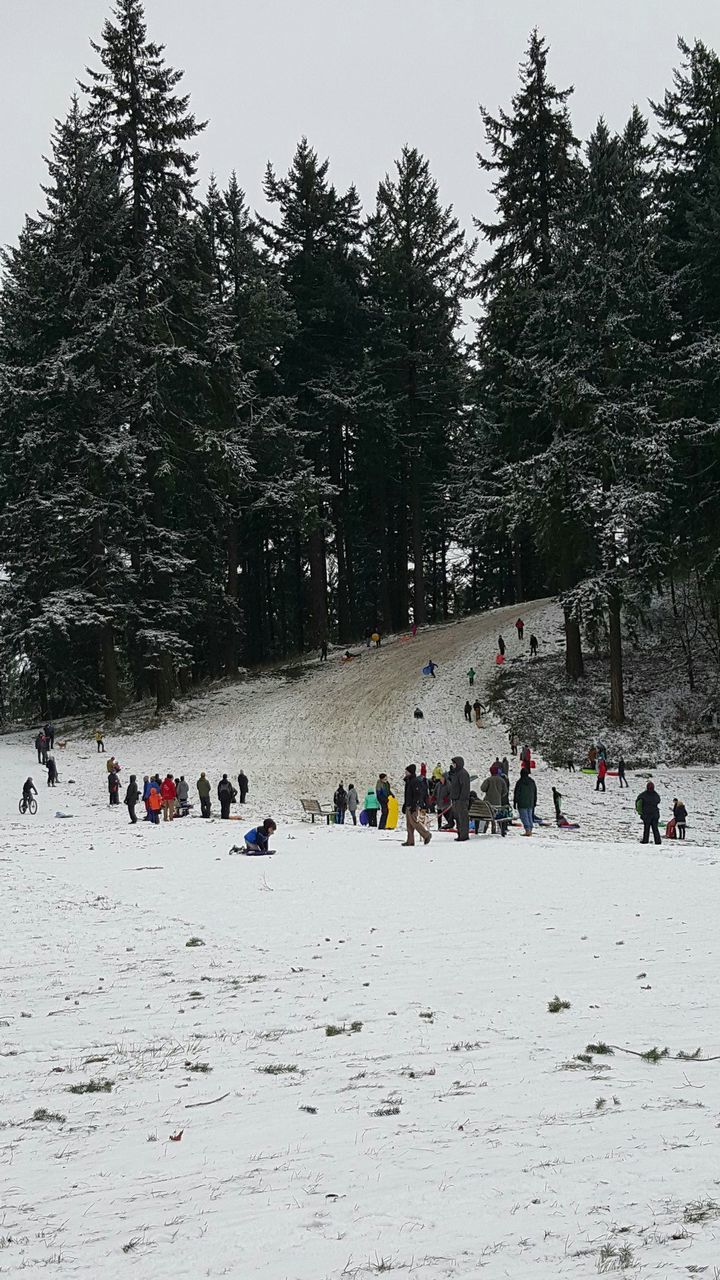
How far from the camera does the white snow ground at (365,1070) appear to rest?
4492 mm

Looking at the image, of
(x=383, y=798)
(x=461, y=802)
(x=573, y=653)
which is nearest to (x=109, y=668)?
(x=573, y=653)

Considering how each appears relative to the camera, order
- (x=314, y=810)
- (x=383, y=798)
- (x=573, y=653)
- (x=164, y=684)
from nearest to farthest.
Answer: (x=383, y=798)
(x=314, y=810)
(x=573, y=653)
(x=164, y=684)

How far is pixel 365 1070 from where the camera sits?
6.85 m

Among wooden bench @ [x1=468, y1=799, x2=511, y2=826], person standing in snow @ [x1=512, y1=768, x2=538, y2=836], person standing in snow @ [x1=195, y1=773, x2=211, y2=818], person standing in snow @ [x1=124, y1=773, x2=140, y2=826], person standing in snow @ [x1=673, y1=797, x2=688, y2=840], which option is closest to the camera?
wooden bench @ [x1=468, y1=799, x2=511, y2=826]

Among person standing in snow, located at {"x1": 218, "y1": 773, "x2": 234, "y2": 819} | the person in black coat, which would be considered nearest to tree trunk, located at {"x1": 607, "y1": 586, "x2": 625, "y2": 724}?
the person in black coat

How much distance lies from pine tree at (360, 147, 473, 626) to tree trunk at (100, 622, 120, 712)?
16.5 metres

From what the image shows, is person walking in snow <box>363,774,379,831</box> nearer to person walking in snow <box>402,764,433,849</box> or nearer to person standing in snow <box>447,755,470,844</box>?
person walking in snow <box>402,764,433,849</box>

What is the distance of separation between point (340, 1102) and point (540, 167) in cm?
3978

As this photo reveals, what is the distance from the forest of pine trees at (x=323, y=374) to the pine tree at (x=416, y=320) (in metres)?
0.17

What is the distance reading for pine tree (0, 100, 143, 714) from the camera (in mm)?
38125

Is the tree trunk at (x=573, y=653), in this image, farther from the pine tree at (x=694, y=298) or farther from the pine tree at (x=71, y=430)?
the pine tree at (x=71, y=430)

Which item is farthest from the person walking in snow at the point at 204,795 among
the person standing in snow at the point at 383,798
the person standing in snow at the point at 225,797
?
the person standing in snow at the point at 383,798

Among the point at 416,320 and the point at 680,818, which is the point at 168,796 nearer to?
the point at 680,818

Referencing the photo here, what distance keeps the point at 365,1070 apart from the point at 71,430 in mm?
35747
